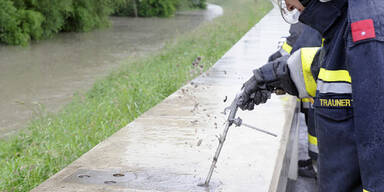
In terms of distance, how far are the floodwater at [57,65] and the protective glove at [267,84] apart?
4925 mm

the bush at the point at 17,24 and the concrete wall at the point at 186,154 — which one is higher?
the bush at the point at 17,24

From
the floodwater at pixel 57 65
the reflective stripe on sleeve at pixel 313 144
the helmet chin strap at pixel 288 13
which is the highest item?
the helmet chin strap at pixel 288 13

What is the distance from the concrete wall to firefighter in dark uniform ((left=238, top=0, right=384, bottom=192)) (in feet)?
2.18

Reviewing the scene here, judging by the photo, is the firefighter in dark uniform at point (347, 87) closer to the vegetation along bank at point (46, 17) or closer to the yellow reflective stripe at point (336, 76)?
the yellow reflective stripe at point (336, 76)

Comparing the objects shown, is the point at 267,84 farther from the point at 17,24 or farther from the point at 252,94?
the point at 17,24

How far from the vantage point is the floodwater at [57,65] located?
877 cm

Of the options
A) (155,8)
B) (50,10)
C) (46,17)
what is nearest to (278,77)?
(50,10)

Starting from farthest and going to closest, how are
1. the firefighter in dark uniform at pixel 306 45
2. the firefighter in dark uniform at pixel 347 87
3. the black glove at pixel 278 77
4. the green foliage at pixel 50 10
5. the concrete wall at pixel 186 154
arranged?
the green foliage at pixel 50 10 < the firefighter in dark uniform at pixel 306 45 < the concrete wall at pixel 186 154 < the black glove at pixel 278 77 < the firefighter in dark uniform at pixel 347 87

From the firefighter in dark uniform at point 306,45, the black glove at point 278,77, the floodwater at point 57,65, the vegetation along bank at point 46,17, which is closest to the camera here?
the black glove at point 278,77

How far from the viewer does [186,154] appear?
3756 mm

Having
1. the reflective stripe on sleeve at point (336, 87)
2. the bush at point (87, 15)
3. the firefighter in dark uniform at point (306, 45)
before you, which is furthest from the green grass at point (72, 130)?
the bush at point (87, 15)

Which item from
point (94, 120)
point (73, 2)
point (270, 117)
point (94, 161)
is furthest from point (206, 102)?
point (73, 2)

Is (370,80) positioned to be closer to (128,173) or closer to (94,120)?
(128,173)

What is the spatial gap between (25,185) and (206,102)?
2.34 metres
